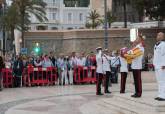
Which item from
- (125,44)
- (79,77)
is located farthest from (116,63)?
(125,44)

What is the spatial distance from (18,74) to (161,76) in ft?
46.4

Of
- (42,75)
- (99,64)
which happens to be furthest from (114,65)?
(99,64)

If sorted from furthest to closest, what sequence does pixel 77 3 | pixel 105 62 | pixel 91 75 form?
pixel 77 3
pixel 91 75
pixel 105 62

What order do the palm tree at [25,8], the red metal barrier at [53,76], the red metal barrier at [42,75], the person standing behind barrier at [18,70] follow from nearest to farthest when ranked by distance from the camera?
the person standing behind barrier at [18,70] → the red metal barrier at [42,75] → the red metal barrier at [53,76] → the palm tree at [25,8]

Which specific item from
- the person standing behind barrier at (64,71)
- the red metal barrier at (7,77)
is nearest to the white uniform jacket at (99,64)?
the red metal barrier at (7,77)

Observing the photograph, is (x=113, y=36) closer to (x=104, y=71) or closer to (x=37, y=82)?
(x=37, y=82)

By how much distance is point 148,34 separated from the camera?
5647 cm

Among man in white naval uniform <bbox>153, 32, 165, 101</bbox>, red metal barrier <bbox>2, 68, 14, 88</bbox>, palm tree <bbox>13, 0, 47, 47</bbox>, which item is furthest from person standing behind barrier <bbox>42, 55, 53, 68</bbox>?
palm tree <bbox>13, 0, 47, 47</bbox>

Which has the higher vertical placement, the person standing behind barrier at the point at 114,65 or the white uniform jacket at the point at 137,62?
the white uniform jacket at the point at 137,62

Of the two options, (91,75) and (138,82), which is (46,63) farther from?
(138,82)

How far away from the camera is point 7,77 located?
2739 centimetres

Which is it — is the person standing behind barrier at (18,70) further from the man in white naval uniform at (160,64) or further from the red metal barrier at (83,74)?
the man in white naval uniform at (160,64)

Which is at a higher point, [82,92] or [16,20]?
[16,20]

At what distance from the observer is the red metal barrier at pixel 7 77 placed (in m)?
27.3
